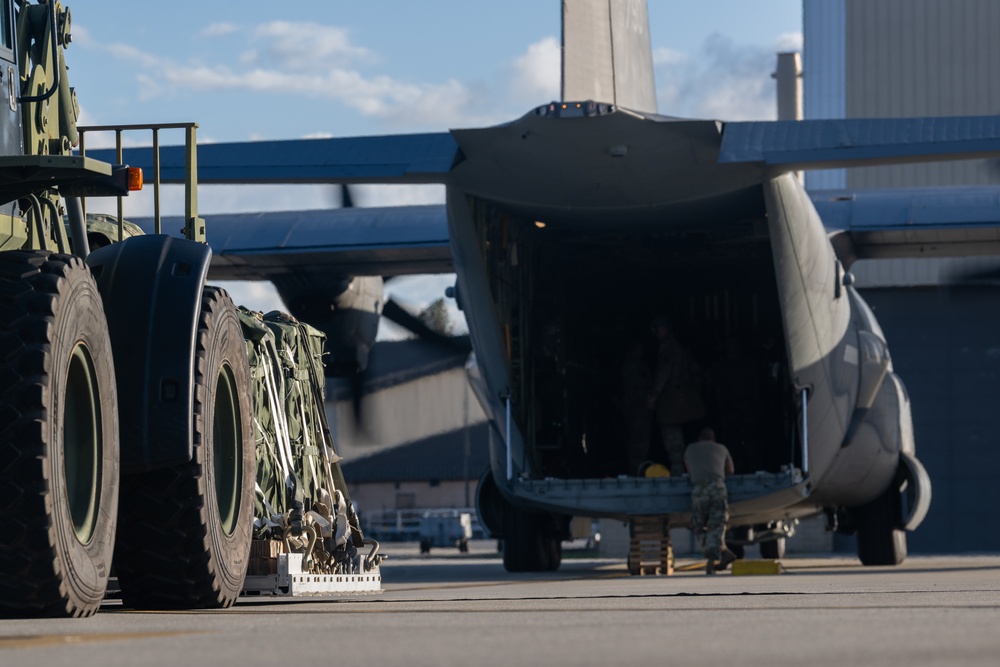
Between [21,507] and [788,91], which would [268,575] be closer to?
[21,507]

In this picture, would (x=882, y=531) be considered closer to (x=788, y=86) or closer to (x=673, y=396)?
(x=673, y=396)

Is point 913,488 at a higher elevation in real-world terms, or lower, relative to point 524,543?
higher

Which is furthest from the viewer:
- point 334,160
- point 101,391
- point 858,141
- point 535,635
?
point 334,160

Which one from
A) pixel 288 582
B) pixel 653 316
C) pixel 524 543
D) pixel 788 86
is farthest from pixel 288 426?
pixel 788 86

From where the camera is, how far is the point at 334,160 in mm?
13227

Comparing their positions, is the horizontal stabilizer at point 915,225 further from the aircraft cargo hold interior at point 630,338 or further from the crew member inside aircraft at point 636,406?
the crew member inside aircraft at point 636,406

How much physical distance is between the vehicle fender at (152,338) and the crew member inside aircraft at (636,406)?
1081cm

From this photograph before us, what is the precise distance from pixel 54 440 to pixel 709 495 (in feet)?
32.9

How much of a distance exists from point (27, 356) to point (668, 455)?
12453 millimetres

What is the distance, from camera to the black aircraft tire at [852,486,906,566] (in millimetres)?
18297

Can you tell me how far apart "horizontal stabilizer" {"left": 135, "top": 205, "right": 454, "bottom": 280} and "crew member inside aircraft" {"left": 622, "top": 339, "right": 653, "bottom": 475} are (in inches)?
211

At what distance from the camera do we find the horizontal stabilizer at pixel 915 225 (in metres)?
21.0

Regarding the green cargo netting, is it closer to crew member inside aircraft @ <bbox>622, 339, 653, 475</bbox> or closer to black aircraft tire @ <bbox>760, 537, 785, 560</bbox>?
crew member inside aircraft @ <bbox>622, 339, 653, 475</bbox>

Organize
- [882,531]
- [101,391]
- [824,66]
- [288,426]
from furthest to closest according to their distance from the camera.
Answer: [824,66] → [882,531] → [288,426] → [101,391]
